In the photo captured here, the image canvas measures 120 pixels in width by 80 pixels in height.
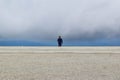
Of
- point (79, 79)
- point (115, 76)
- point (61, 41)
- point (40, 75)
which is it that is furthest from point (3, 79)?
point (61, 41)

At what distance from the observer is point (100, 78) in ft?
57.0

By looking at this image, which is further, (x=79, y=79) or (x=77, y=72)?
(x=77, y=72)

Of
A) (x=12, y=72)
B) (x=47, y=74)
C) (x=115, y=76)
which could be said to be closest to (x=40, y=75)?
(x=47, y=74)

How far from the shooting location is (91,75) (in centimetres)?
1836

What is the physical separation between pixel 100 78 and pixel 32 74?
366 cm

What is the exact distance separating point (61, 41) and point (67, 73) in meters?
30.5

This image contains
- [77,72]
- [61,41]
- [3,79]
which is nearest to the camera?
[3,79]

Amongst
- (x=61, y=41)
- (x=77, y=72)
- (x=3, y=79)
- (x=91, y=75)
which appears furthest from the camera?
(x=61, y=41)

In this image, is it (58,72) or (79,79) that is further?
(58,72)

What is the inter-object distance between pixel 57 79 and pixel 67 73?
87.3 inches

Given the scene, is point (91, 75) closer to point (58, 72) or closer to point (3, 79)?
point (58, 72)

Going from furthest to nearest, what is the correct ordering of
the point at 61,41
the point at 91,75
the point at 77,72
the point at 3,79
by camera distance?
the point at 61,41
the point at 77,72
the point at 91,75
the point at 3,79

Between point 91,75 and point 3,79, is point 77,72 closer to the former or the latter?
point 91,75

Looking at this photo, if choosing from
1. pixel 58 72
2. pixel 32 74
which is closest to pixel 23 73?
pixel 32 74
